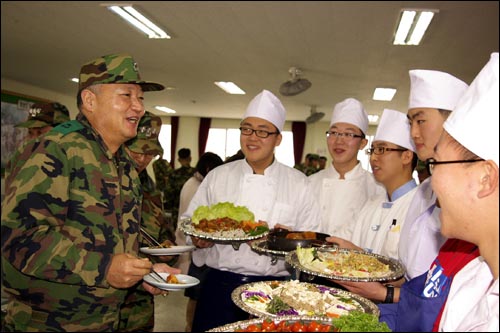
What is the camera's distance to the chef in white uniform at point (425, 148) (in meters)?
1.86

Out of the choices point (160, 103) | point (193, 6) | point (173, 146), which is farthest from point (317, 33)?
point (173, 146)

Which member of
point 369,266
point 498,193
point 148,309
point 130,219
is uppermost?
point 498,193

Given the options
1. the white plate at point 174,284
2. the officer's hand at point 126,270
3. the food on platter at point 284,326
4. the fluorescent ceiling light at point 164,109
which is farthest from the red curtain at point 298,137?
the food on platter at point 284,326

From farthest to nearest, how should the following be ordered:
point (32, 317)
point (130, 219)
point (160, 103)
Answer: point (160, 103) < point (130, 219) < point (32, 317)

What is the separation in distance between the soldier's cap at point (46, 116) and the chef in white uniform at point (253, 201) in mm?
1323

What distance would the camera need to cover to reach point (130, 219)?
1.84m

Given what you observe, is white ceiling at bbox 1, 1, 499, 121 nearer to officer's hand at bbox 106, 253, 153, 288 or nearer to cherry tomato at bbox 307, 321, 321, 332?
officer's hand at bbox 106, 253, 153, 288

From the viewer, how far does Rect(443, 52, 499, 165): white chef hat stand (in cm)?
77

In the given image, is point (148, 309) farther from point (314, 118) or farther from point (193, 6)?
point (314, 118)

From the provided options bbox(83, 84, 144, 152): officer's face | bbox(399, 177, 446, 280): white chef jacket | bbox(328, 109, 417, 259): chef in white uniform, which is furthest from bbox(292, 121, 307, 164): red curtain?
bbox(83, 84, 144, 152): officer's face

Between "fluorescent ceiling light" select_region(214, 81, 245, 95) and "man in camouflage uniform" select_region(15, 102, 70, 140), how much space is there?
5.55 meters

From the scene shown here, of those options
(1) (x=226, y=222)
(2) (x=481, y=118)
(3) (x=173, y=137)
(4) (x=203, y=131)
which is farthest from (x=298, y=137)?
(2) (x=481, y=118)

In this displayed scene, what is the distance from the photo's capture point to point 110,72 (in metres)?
1.82

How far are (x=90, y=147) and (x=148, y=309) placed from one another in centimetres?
118
